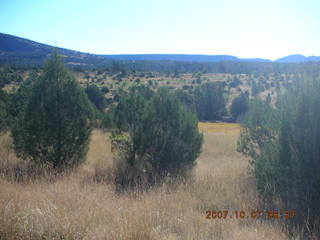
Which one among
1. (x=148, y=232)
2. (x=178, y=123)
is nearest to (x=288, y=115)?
(x=148, y=232)

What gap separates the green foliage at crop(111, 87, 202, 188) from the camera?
781 cm

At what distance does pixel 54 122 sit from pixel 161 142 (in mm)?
2953

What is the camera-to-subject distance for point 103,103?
33781 millimetres

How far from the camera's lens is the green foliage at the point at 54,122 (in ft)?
23.8

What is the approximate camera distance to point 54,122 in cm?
735

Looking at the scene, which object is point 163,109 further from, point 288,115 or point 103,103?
point 103,103

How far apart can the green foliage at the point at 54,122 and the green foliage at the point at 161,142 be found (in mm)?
1355

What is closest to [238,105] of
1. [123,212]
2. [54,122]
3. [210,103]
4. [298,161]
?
[210,103]

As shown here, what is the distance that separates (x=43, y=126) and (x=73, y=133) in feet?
2.55

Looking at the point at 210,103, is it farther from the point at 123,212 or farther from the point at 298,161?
the point at 123,212

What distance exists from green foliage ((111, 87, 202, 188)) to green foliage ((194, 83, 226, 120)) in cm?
3562
